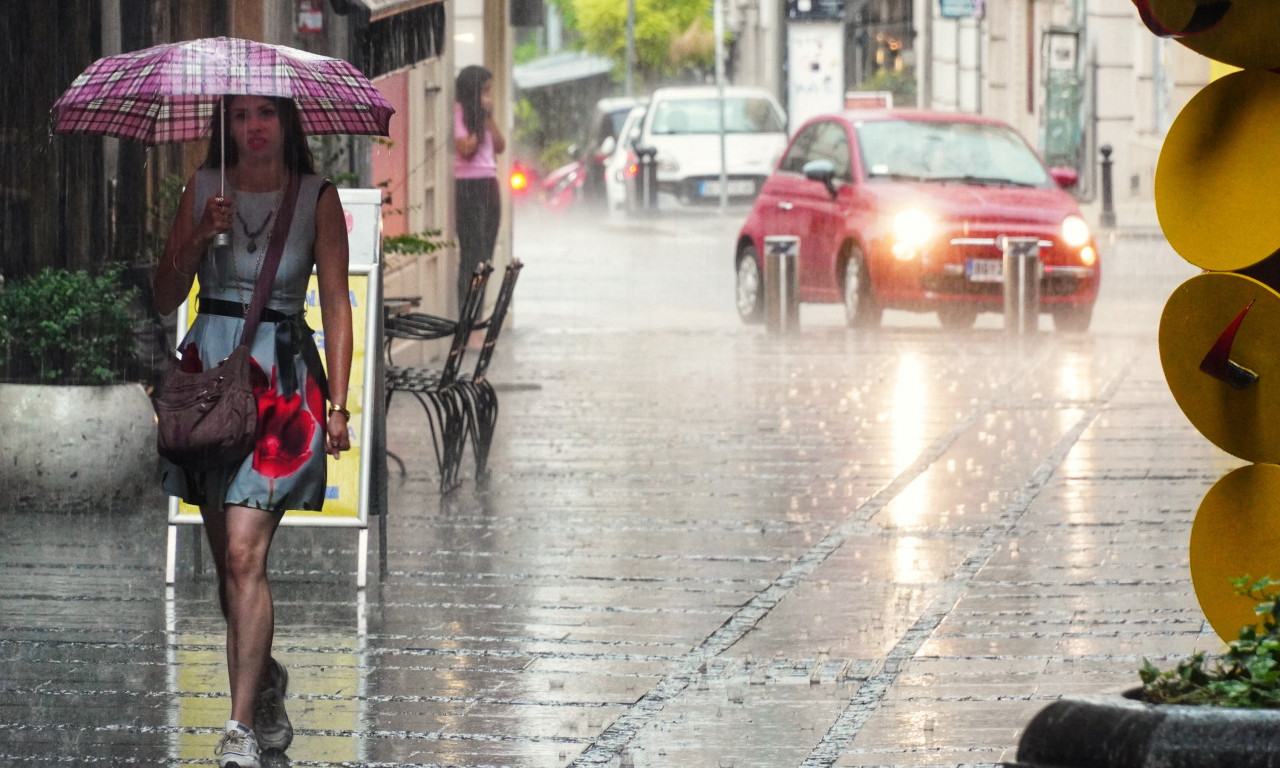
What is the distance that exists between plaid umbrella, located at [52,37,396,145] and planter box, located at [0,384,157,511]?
2477 millimetres

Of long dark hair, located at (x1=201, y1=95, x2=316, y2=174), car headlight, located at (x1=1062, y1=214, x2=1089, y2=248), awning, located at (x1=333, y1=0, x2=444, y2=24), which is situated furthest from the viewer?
car headlight, located at (x1=1062, y1=214, x2=1089, y2=248)

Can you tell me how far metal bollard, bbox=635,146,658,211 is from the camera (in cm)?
3659

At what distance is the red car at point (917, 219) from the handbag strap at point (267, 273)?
1194 centimetres

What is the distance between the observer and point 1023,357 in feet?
51.3

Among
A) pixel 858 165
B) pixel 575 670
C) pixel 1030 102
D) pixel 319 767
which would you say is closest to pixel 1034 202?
pixel 858 165

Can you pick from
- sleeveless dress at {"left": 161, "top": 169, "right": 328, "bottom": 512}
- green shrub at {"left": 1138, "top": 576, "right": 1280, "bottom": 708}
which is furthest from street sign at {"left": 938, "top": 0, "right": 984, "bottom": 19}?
green shrub at {"left": 1138, "top": 576, "right": 1280, "bottom": 708}

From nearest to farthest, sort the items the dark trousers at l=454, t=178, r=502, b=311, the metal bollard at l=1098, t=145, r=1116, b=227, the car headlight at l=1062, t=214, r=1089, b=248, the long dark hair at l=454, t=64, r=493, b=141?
1. the long dark hair at l=454, t=64, r=493, b=141
2. the dark trousers at l=454, t=178, r=502, b=311
3. the car headlight at l=1062, t=214, r=1089, b=248
4. the metal bollard at l=1098, t=145, r=1116, b=227

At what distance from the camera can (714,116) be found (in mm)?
37312

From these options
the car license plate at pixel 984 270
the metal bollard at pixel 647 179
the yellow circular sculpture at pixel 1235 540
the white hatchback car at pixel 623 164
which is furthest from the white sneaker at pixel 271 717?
the white hatchback car at pixel 623 164

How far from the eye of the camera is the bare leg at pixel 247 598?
5281 mm

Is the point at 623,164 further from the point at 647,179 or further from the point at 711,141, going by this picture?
the point at 711,141

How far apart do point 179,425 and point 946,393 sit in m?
8.71

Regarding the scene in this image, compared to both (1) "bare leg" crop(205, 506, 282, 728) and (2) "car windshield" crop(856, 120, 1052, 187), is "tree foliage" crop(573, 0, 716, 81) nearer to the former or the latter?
(2) "car windshield" crop(856, 120, 1052, 187)

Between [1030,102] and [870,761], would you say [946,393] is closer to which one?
[870,761]
